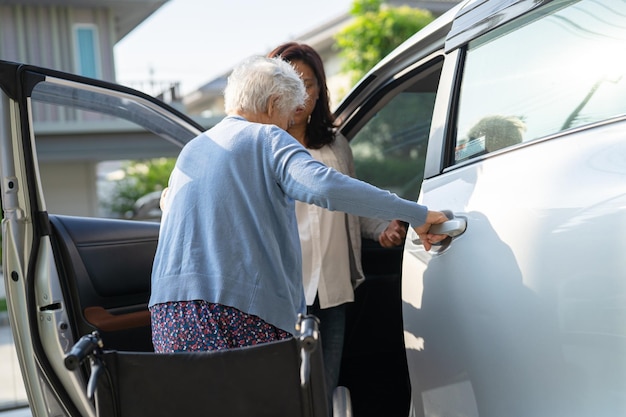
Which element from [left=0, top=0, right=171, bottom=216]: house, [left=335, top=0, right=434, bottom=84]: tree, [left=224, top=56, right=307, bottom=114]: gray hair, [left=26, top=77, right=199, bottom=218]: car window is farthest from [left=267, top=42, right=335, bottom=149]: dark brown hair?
[left=0, top=0, right=171, bottom=216]: house

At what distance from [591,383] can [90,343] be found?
3.46 ft

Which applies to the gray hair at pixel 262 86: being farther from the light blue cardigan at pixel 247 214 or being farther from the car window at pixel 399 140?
the car window at pixel 399 140

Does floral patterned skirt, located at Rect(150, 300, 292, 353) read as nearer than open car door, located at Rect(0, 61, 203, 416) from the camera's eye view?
Yes

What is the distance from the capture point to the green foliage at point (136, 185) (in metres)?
26.0

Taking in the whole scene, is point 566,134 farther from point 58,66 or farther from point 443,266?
point 58,66

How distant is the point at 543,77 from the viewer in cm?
187

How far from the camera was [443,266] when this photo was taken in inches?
77.3

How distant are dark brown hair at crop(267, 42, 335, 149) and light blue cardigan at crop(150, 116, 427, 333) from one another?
2.58 feet

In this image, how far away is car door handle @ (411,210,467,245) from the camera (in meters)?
1.90

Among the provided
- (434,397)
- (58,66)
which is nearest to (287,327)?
(434,397)

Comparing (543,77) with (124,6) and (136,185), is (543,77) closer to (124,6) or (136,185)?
(124,6)

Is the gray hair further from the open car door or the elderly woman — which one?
the open car door

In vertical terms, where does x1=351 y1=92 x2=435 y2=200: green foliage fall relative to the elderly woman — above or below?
above

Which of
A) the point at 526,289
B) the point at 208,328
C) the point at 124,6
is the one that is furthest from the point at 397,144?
the point at 124,6
